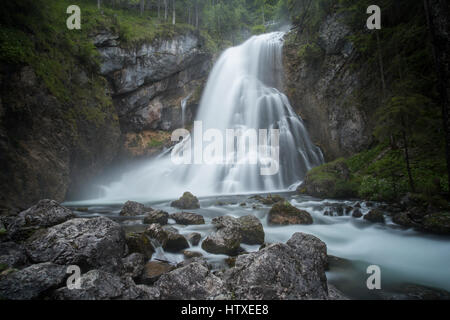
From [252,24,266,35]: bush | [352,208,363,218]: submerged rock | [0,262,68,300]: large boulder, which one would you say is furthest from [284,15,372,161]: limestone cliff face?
[252,24,266,35]: bush

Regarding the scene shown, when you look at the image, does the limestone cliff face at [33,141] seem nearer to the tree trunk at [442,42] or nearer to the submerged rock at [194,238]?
the submerged rock at [194,238]

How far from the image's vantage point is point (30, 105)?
9609 millimetres

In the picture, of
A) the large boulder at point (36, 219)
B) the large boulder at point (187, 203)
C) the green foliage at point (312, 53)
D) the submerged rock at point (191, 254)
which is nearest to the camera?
the large boulder at point (36, 219)

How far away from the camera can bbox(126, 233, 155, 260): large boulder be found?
494cm

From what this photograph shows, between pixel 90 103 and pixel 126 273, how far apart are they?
1438cm

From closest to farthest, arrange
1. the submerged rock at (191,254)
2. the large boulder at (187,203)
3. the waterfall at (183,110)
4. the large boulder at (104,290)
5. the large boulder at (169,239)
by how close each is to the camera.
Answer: the large boulder at (104,290), the submerged rock at (191,254), the large boulder at (169,239), the large boulder at (187,203), the waterfall at (183,110)

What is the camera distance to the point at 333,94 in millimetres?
16781

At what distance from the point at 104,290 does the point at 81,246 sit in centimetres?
154

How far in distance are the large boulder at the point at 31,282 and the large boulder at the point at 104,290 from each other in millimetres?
274

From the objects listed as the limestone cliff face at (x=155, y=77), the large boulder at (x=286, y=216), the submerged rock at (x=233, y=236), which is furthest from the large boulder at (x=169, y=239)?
the limestone cliff face at (x=155, y=77)

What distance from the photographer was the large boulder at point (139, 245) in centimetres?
494

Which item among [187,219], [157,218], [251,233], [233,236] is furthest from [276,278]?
[157,218]

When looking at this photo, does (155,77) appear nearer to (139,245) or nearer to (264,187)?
(264,187)

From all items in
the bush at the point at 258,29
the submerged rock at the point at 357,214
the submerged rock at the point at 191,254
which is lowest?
the submerged rock at the point at 191,254
